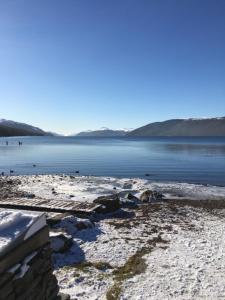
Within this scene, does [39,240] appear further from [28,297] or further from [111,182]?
[111,182]

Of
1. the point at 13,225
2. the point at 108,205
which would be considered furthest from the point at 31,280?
the point at 108,205

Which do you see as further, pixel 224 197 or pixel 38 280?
pixel 224 197

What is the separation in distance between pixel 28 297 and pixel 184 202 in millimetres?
19418

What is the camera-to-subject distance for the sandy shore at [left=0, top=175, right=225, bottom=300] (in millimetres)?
10641

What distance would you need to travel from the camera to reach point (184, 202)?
25.1 m

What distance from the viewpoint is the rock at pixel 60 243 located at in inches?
515

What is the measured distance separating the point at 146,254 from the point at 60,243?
3.48 meters

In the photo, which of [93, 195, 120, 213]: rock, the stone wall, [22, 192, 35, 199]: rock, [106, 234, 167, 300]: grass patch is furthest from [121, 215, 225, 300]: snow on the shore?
[22, 192, 35, 199]: rock

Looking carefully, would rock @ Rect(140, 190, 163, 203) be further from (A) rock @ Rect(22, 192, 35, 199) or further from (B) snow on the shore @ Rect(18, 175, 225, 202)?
(A) rock @ Rect(22, 192, 35, 199)

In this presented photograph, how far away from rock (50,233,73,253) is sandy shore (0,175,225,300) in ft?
0.46

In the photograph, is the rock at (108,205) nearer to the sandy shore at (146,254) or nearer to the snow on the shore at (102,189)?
the sandy shore at (146,254)

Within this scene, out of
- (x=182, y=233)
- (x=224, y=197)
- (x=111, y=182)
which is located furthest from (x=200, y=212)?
(x=111, y=182)

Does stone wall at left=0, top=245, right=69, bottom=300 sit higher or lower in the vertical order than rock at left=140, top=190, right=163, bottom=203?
higher

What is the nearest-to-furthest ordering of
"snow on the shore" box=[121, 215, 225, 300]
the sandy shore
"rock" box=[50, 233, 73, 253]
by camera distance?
"snow on the shore" box=[121, 215, 225, 300], the sandy shore, "rock" box=[50, 233, 73, 253]
